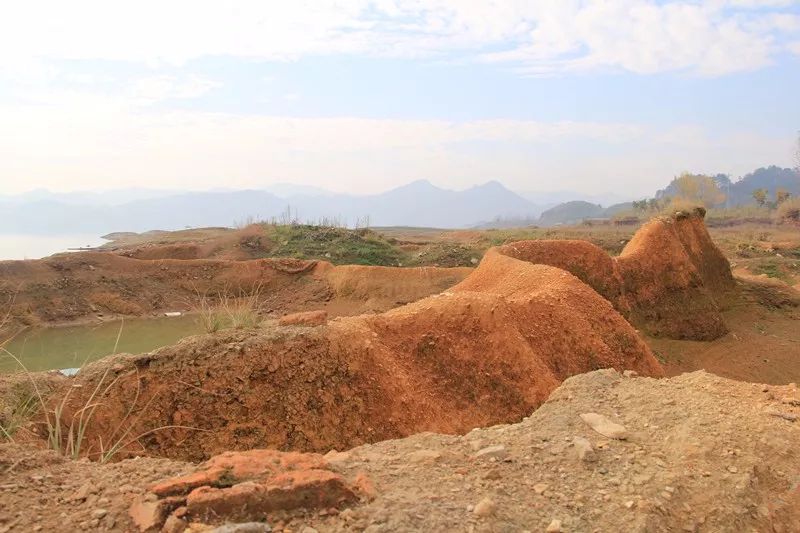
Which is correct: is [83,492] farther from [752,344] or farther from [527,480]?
[752,344]

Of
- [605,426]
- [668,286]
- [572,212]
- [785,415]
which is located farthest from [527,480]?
[572,212]

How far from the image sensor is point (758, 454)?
3.33 metres

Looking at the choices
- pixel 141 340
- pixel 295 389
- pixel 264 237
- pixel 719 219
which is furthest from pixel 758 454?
pixel 719 219

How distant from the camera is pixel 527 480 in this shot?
2.99m

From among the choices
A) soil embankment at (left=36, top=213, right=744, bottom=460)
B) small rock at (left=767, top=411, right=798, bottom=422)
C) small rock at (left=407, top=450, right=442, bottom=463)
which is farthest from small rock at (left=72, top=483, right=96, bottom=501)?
small rock at (left=767, top=411, right=798, bottom=422)

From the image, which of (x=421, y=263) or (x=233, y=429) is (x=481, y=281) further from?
(x=421, y=263)

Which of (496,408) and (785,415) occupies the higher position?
(785,415)

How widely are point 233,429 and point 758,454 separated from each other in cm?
419

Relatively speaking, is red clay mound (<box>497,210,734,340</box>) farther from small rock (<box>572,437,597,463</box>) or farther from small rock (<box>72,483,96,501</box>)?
small rock (<box>72,483,96,501</box>)

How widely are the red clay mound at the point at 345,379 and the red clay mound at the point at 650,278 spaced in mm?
4309

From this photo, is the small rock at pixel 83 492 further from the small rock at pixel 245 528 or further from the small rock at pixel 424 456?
the small rock at pixel 424 456

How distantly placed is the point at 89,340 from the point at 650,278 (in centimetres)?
1264

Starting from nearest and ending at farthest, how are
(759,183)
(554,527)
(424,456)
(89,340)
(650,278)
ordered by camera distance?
(554,527), (424,456), (650,278), (89,340), (759,183)

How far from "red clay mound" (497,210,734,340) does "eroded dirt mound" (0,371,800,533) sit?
26.8 ft
